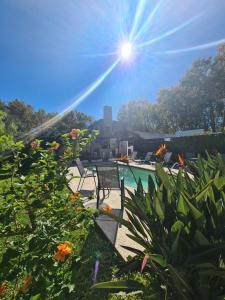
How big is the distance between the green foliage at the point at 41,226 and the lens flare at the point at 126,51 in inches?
847

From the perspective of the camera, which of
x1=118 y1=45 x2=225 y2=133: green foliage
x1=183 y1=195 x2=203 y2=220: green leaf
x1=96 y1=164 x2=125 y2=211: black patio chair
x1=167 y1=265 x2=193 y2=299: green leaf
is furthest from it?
x1=118 y1=45 x2=225 y2=133: green foliage

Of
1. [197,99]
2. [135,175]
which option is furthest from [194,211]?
[197,99]

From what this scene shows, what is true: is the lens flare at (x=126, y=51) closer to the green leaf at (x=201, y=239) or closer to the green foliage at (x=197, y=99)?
the green foliage at (x=197, y=99)

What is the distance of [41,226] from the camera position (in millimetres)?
1854

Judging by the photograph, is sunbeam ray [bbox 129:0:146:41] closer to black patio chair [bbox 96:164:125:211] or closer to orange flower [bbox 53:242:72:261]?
black patio chair [bbox 96:164:125:211]

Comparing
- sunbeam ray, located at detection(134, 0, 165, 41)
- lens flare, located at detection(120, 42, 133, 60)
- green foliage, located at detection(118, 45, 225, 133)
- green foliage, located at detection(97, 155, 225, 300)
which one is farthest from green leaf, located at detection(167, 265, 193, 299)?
green foliage, located at detection(118, 45, 225, 133)

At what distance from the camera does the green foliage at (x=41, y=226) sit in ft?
5.09

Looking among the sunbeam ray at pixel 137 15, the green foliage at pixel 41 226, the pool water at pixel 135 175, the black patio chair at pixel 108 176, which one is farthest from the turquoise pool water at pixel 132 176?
the green foliage at pixel 41 226

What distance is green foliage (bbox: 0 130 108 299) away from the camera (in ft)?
5.09

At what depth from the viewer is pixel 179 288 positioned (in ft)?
4.96

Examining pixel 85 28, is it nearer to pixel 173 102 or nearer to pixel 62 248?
pixel 62 248

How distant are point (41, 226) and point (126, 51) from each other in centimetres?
2470

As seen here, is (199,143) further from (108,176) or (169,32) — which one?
(108,176)

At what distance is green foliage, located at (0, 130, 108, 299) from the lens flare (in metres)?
21.5
